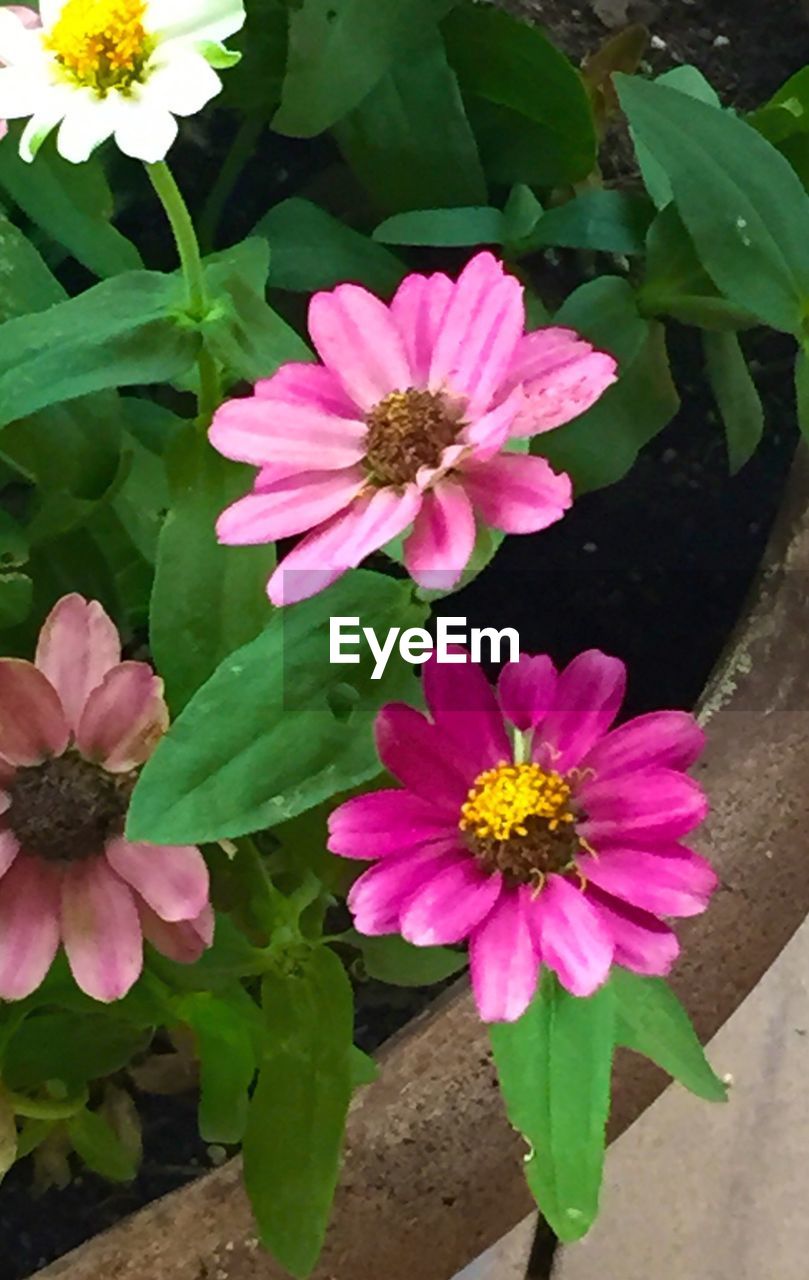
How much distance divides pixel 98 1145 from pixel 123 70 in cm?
36

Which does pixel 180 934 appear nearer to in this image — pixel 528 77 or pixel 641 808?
pixel 641 808

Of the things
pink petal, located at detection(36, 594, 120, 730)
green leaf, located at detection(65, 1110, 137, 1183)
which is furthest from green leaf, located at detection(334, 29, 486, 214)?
green leaf, located at detection(65, 1110, 137, 1183)

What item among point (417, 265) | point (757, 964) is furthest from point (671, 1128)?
point (417, 265)

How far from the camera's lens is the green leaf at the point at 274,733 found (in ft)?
1.09

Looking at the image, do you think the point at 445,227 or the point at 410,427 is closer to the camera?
the point at 410,427

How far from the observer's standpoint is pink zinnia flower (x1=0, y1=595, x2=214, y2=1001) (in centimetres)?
38

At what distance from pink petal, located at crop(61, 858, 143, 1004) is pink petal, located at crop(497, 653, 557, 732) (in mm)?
109

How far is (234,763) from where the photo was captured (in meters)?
0.34

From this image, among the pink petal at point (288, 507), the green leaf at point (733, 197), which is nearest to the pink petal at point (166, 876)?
the pink petal at point (288, 507)

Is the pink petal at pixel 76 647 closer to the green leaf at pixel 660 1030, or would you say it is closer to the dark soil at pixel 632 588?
the green leaf at pixel 660 1030

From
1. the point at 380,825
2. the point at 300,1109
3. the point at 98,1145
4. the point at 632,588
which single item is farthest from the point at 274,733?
the point at 632,588

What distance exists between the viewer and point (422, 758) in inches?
13.9

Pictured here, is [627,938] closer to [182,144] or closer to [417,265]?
[417,265]

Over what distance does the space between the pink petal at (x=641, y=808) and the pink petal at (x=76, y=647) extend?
0.13m
